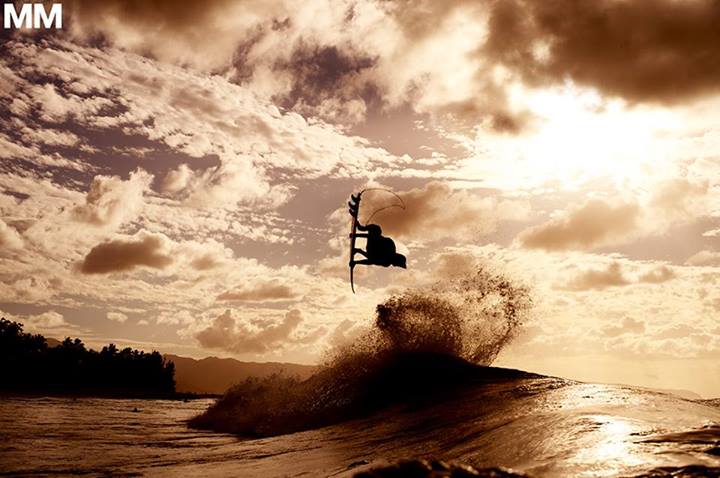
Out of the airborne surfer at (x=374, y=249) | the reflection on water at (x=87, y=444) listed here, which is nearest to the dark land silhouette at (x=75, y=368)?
the reflection on water at (x=87, y=444)

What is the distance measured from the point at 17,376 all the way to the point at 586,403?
75472mm

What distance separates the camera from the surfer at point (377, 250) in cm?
1283

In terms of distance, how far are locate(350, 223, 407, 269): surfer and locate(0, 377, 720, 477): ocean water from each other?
3.72 m

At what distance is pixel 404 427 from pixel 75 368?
243ft

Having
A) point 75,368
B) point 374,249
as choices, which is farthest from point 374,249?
point 75,368

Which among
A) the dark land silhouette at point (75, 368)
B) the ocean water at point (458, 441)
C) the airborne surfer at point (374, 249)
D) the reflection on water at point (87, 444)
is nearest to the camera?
the ocean water at point (458, 441)

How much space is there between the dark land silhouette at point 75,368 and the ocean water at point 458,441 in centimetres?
5383

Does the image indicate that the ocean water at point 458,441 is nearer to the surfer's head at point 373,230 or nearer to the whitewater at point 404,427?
the whitewater at point 404,427

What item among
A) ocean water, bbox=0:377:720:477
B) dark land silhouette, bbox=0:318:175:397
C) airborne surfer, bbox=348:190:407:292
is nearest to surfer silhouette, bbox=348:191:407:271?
airborne surfer, bbox=348:190:407:292

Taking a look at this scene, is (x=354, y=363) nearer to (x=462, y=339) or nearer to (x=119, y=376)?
(x=462, y=339)

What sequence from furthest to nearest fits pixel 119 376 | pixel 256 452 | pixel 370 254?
pixel 119 376 < pixel 370 254 < pixel 256 452

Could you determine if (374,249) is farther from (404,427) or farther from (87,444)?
(87,444)

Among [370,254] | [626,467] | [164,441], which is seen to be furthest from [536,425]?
[164,441]

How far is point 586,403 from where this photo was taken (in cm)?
952
